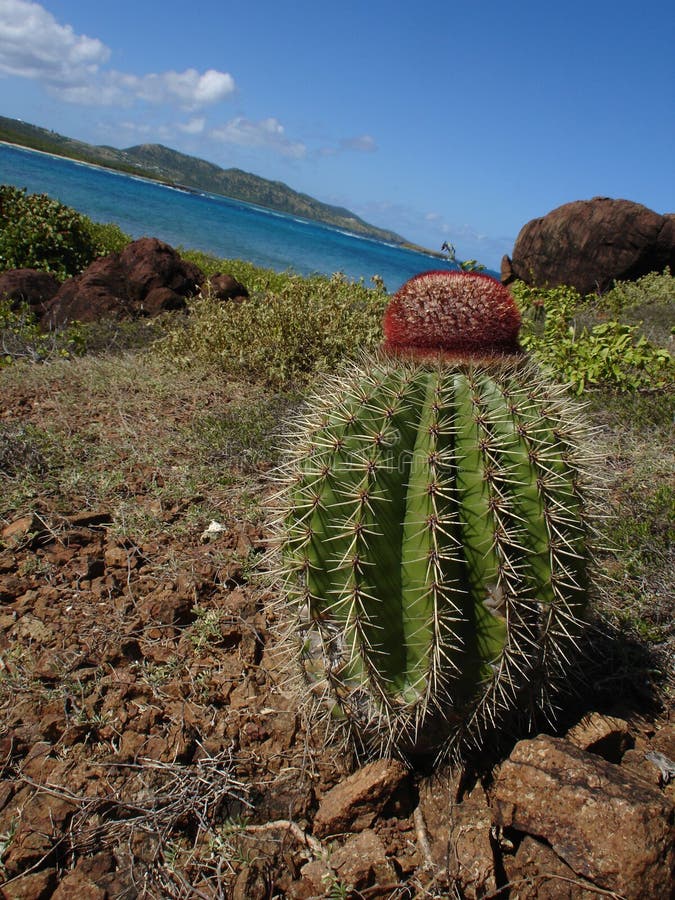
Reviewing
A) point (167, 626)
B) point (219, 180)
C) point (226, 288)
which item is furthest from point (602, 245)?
point (219, 180)

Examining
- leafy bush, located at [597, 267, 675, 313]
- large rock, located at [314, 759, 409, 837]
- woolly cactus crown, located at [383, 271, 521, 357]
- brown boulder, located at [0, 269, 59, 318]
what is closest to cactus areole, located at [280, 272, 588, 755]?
woolly cactus crown, located at [383, 271, 521, 357]

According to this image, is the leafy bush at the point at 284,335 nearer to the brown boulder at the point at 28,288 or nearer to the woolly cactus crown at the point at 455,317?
the brown boulder at the point at 28,288

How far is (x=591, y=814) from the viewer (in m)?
1.79

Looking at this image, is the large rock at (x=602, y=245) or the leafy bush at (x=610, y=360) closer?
the leafy bush at (x=610, y=360)

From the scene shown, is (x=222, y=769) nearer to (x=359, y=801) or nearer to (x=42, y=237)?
(x=359, y=801)

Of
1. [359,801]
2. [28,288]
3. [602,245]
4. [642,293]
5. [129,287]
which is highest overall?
[602,245]

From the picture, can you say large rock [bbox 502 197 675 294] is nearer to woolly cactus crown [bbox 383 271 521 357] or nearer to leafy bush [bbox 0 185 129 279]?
leafy bush [bbox 0 185 129 279]

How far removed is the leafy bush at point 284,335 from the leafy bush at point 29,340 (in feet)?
3.75

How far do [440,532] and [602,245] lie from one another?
17554 mm

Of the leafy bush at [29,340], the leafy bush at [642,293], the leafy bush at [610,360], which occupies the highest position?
the leafy bush at [642,293]

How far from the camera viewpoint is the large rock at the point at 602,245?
16.9 metres

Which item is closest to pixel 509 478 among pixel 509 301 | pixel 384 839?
pixel 509 301

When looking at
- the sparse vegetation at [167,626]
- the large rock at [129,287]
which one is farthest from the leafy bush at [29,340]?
the sparse vegetation at [167,626]

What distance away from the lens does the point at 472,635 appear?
205 cm
